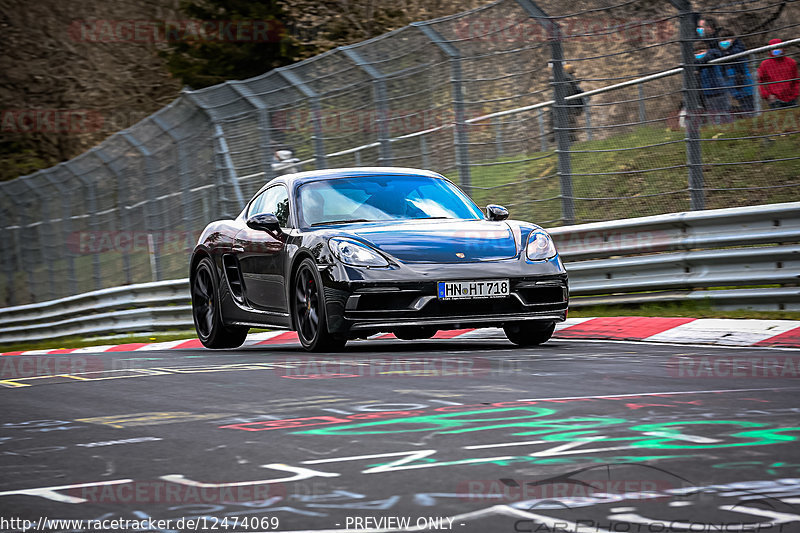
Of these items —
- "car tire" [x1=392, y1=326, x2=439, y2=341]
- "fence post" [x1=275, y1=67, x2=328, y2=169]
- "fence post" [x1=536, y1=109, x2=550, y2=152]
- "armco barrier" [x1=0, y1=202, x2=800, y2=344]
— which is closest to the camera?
"armco barrier" [x1=0, y1=202, x2=800, y2=344]

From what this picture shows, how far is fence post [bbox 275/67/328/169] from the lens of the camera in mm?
15461

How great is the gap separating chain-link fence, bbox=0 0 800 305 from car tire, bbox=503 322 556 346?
2319 mm

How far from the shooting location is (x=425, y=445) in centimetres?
499

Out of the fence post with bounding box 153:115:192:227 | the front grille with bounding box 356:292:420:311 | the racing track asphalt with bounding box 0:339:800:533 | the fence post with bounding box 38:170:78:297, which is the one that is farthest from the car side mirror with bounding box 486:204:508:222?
the fence post with bounding box 38:170:78:297

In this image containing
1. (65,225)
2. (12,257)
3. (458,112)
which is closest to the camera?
(458,112)

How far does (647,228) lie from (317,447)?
22.3 feet

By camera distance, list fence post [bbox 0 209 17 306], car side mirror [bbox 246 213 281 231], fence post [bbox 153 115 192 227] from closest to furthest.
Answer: car side mirror [bbox 246 213 281 231]
fence post [bbox 153 115 192 227]
fence post [bbox 0 209 17 306]

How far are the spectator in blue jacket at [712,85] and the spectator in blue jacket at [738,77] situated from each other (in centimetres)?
5

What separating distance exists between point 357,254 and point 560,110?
3.87 m

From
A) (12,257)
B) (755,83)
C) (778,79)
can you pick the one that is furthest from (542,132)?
(12,257)

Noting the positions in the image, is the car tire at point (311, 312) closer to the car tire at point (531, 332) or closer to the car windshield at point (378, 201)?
the car windshield at point (378, 201)

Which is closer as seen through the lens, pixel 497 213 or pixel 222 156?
pixel 497 213

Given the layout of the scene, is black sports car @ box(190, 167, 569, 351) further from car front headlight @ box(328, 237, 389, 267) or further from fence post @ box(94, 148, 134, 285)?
fence post @ box(94, 148, 134, 285)

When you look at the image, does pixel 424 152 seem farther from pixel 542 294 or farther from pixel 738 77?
pixel 542 294
